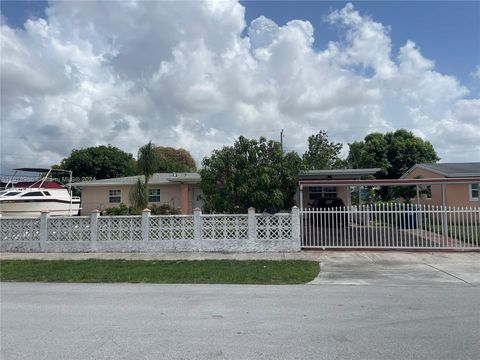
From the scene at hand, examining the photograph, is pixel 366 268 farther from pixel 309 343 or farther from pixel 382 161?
pixel 382 161

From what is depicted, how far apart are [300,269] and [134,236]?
640cm

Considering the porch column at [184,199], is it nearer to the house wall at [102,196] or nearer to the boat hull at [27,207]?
the house wall at [102,196]

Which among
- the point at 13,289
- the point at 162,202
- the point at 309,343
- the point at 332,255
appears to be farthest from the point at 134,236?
the point at 162,202

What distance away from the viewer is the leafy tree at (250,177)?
48.9ft

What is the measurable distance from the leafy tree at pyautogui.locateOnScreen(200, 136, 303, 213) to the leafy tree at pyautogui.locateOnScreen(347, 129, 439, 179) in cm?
2867

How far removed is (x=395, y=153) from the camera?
4241 cm

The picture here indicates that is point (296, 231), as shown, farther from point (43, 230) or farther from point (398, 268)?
→ point (43, 230)

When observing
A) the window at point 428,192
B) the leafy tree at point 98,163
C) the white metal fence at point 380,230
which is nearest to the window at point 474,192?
the window at point 428,192

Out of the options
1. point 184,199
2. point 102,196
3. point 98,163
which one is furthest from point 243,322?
point 98,163

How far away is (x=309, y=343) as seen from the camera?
4801 mm

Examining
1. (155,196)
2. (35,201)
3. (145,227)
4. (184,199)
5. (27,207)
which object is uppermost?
(155,196)

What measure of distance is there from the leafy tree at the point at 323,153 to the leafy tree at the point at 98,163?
2282 centimetres

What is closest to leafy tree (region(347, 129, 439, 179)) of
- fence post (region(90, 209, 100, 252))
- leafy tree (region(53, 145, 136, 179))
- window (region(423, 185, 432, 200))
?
window (region(423, 185, 432, 200))

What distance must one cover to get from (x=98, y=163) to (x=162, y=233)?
132 ft
